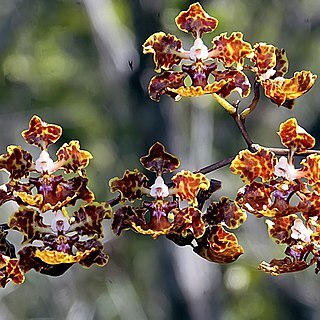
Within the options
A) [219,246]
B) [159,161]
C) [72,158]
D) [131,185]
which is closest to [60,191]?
[72,158]

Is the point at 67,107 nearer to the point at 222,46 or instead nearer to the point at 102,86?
the point at 102,86

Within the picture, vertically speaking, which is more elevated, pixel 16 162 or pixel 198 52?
pixel 198 52

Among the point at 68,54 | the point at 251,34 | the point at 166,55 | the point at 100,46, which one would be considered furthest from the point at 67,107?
the point at 166,55

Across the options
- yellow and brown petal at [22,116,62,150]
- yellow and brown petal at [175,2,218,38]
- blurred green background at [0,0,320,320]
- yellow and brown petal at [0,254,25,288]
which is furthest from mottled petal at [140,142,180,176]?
blurred green background at [0,0,320,320]

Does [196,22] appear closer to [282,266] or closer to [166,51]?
[166,51]

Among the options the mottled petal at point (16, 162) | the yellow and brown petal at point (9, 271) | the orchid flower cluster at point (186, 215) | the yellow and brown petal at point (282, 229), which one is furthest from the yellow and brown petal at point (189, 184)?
the yellow and brown petal at point (9, 271)

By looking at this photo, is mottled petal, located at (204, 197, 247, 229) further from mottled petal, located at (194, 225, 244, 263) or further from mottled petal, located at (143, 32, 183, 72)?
mottled petal, located at (143, 32, 183, 72)
